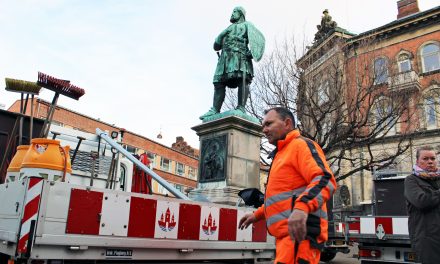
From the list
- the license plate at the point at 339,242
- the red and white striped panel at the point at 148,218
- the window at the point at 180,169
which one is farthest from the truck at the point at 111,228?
the window at the point at 180,169

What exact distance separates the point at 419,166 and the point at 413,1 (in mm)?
33352

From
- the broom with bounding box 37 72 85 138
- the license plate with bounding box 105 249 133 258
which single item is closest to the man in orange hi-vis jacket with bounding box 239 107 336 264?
the license plate with bounding box 105 249 133 258

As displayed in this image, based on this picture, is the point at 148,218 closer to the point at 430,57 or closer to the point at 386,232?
the point at 386,232

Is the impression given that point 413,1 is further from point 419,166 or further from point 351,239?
point 419,166

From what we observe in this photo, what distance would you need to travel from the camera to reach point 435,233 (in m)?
3.43

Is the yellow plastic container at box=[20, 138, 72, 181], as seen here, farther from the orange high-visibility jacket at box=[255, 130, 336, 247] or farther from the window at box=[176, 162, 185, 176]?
the window at box=[176, 162, 185, 176]

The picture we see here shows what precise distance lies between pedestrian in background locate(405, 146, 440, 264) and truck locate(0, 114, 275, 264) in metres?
1.78

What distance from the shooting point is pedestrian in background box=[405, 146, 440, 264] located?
341 centimetres

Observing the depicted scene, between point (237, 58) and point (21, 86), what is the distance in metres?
4.35

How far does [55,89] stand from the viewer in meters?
5.45

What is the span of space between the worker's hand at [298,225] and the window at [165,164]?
4125cm

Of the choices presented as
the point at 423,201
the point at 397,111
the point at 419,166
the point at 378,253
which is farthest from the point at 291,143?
the point at 397,111

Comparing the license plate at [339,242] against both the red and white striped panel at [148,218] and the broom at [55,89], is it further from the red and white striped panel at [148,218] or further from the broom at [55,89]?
the broom at [55,89]

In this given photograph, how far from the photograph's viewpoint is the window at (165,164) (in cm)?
4288
